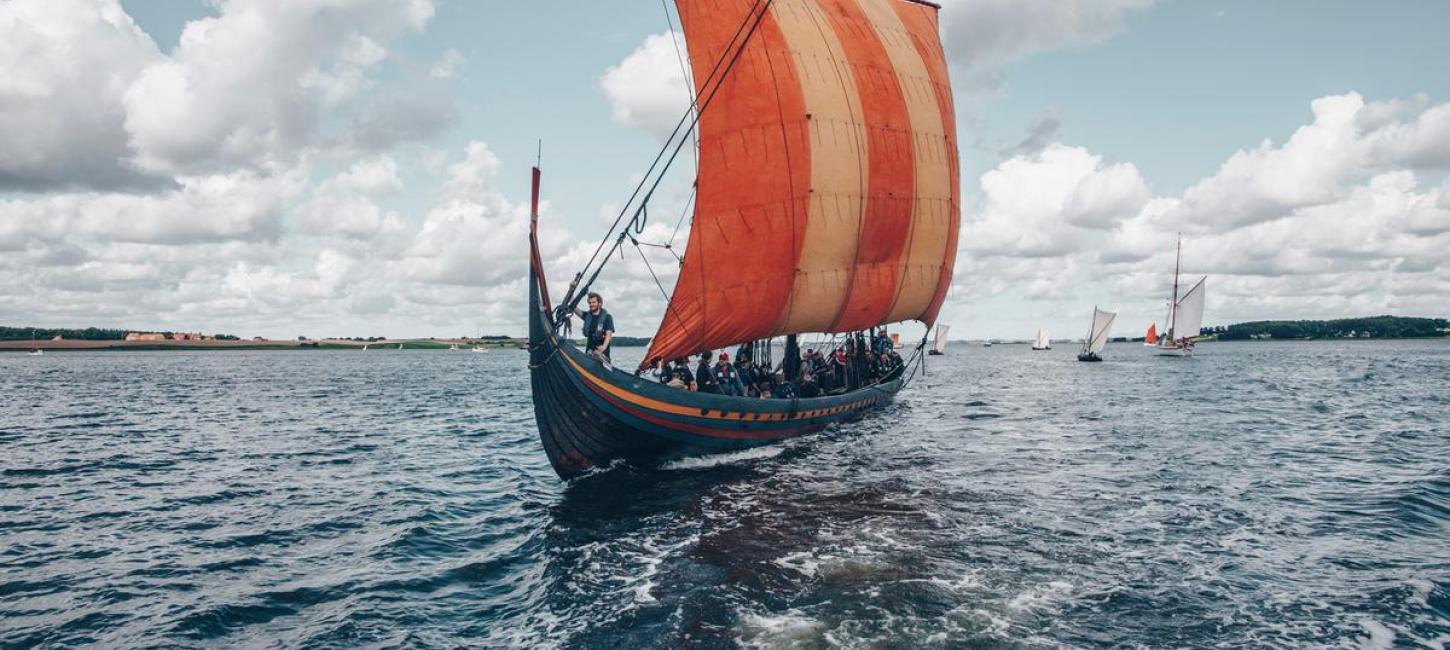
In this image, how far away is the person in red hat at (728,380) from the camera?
22.0 metres

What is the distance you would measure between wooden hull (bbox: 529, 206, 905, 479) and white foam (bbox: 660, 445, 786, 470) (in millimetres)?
370

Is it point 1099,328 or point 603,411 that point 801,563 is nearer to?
point 603,411

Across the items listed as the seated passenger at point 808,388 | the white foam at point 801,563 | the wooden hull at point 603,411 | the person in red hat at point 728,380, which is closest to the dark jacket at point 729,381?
the person in red hat at point 728,380

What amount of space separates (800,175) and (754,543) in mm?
13953

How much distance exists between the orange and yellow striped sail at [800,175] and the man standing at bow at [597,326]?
322cm

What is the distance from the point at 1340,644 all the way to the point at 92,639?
582 inches

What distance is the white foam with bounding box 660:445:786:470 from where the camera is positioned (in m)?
20.0

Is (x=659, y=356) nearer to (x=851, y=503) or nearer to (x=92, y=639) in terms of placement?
(x=851, y=503)

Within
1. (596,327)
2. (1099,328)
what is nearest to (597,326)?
(596,327)

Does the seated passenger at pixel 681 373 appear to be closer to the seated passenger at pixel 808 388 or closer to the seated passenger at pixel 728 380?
the seated passenger at pixel 728 380

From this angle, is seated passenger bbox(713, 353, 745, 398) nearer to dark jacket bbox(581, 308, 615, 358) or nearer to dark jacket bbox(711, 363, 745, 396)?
dark jacket bbox(711, 363, 745, 396)

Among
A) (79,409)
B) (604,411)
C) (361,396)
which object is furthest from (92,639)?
(361,396)

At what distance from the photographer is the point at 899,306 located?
105 feet

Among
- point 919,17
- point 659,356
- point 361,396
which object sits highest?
point 919,17
